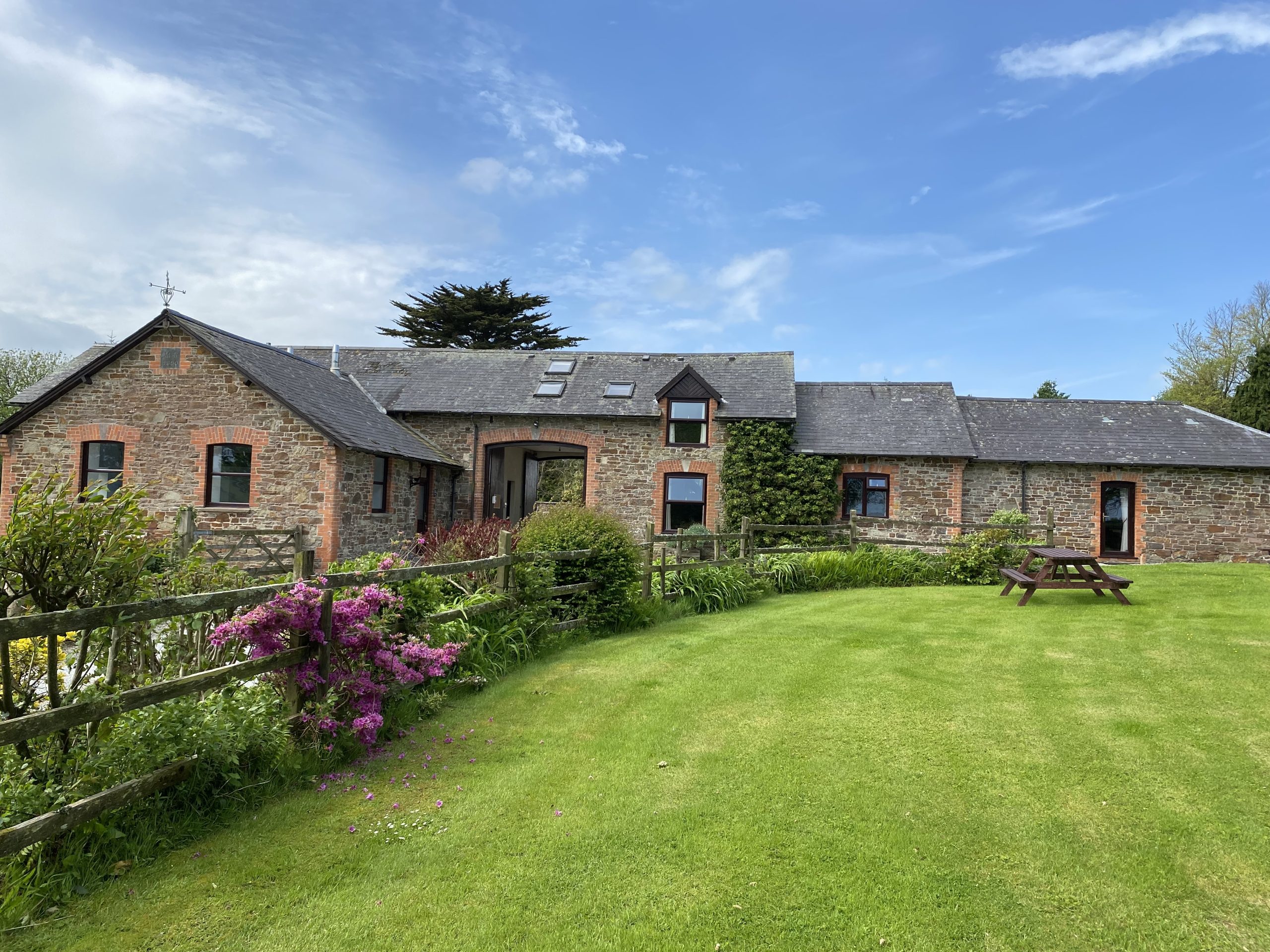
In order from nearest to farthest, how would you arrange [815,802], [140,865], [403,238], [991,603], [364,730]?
1. [140,865]
2. [815,802]
3. [364,730]
4. [991,603]
5. [403,238]

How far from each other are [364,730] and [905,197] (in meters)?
14.4

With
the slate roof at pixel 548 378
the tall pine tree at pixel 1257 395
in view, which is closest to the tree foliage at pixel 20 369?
the slate roof at pixel 548 378

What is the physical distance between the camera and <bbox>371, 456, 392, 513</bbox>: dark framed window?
16000 millimetres

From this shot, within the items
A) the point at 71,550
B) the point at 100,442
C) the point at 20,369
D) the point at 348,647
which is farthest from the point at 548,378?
the point at 20,369

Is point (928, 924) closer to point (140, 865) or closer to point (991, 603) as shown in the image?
point (140, 865)

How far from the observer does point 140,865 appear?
131 inches

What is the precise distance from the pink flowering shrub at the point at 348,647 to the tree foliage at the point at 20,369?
127 feet

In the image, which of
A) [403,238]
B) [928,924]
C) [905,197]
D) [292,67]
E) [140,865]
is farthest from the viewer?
[403,238]

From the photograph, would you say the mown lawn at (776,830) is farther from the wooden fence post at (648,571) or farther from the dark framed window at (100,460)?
the dark framed window at (100,460)

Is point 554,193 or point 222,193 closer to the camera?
point 222,193

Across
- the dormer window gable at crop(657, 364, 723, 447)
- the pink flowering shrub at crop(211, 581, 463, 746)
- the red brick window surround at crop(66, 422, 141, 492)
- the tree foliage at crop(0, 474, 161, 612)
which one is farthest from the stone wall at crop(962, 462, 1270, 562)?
the red brick window surround at crop(66, 422, 141, 492)

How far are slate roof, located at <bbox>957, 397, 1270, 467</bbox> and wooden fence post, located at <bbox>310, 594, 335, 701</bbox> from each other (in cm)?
1694

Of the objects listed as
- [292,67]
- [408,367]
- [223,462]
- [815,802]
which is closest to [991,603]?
→ [815,802]

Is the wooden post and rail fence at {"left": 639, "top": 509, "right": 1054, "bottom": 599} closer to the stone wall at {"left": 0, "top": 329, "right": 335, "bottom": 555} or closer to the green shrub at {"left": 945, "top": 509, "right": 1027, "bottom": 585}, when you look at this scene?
the green shrub at {"left": 945, "top": 509, "right": 1027, "bottom": 585}
